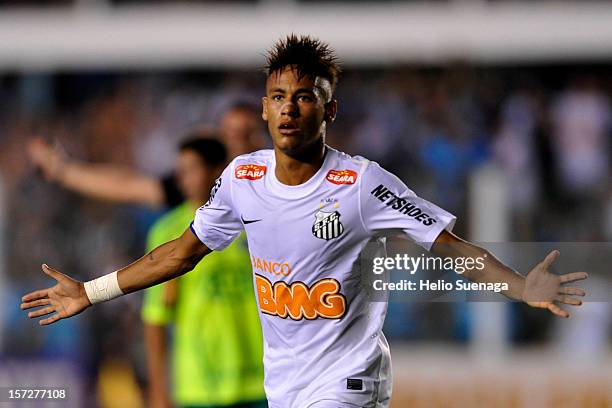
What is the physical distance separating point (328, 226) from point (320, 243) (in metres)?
0.08

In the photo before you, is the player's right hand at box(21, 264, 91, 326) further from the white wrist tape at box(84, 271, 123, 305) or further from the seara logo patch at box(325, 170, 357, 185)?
the seara logo patch at box(325, 170, 357, 185)

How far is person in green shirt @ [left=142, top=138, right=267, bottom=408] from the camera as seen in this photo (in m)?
7.57

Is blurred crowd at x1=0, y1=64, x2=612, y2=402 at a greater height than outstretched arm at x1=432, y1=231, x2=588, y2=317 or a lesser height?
greater

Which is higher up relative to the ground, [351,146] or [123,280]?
[351,146]

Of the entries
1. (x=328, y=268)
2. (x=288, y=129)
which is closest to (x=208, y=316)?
(x=328, y=268)

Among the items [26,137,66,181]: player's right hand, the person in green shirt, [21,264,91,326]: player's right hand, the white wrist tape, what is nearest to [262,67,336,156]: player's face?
the white wrist tape

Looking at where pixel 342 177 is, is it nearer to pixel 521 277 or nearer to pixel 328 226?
pixel 328 226

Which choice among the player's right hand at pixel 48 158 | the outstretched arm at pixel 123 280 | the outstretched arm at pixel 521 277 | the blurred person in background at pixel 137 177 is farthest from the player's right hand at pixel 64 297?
the player's right hand at pixel 48 158

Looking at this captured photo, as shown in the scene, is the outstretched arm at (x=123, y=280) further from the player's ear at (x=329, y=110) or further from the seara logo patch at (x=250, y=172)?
the player's ear at (x=329, y=110)

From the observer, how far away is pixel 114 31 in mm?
14359

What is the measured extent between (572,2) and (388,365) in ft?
31.3

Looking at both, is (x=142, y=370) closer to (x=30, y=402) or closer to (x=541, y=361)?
(x=30, y=402)

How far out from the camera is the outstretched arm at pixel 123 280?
17.9 ft

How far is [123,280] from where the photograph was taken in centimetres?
552
